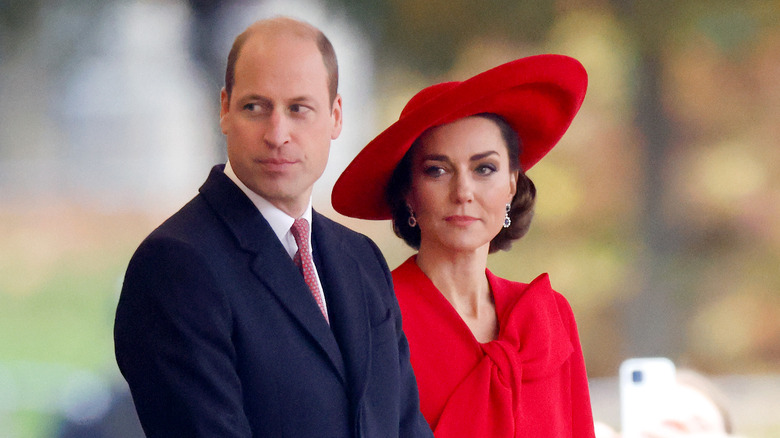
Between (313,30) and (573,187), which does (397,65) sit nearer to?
(573,187)

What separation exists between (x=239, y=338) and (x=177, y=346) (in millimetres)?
89

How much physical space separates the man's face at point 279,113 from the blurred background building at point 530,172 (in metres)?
2.27

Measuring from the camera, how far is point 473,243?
71.3 inches

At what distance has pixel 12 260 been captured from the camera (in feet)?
11.4

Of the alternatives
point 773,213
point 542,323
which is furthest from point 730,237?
point 542,323

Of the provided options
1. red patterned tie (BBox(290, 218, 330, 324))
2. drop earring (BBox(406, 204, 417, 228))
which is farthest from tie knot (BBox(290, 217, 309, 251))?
drop earring (BBox(406, 204, 417, 228))

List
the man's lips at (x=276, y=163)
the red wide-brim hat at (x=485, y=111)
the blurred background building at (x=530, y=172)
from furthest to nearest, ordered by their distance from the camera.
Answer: the blurred background building at (x=530, y=172), the red wide-brim hat at (x=485, y=111), the man's lips at (x=276, y=163)

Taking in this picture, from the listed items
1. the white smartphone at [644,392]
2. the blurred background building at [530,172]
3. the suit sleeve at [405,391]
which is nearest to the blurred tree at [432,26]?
the blurred background building at [530,172]

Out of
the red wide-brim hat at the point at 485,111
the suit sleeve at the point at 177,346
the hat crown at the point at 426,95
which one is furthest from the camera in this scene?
the hat crown at the point at 426,95

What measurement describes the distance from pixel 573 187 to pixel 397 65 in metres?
0.97

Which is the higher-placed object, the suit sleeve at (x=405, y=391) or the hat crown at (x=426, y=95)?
the hat crown at (x=426, y=95)

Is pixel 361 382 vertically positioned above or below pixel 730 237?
below

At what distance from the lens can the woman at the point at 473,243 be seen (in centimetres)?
176

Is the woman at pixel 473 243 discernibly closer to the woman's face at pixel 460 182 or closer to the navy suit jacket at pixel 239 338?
the woman's face at pixel 460 182
